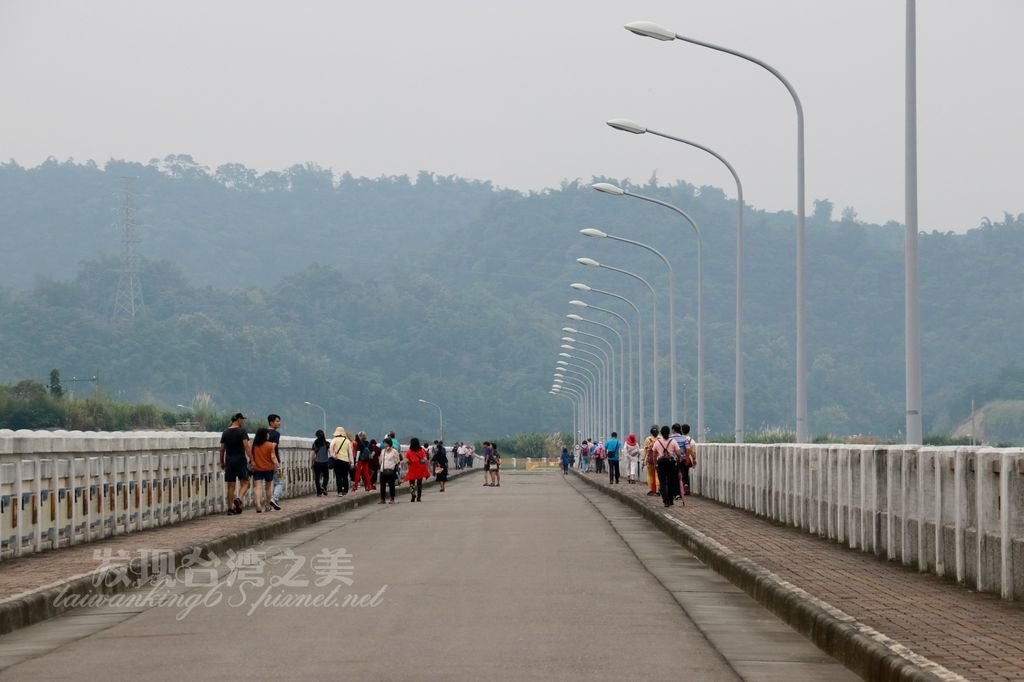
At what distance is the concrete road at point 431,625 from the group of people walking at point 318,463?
8.44 meters

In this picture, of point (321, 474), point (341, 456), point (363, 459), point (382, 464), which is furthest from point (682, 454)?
point (363, 459)

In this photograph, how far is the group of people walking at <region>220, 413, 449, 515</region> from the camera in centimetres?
3047

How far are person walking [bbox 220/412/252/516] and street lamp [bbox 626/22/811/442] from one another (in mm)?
8732

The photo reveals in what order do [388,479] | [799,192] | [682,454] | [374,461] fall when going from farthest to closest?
[374,461] < [388,479] < [682,454] < [799,192]

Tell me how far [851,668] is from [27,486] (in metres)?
10.8

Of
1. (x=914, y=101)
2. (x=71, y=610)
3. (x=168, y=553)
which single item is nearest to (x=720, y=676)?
(x=71, y=610)

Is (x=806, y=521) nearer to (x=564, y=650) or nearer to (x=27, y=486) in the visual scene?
(x=27, y=486)

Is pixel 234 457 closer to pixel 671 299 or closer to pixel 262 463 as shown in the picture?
pixel 262 463

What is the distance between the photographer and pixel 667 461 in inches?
1268

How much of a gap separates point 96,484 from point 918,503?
10.4 metres

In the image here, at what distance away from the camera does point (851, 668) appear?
36.4 ft

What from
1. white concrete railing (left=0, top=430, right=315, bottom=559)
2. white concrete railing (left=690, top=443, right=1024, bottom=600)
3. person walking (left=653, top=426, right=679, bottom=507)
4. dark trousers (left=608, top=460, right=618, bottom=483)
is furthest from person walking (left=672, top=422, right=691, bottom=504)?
dark trousers (left=608, top=460, right=618, bottom=483)

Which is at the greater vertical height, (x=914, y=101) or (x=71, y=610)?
(x=914, y=101)

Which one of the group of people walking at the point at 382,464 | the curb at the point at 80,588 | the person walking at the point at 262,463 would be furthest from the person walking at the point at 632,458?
the curb at the point at 80,588
